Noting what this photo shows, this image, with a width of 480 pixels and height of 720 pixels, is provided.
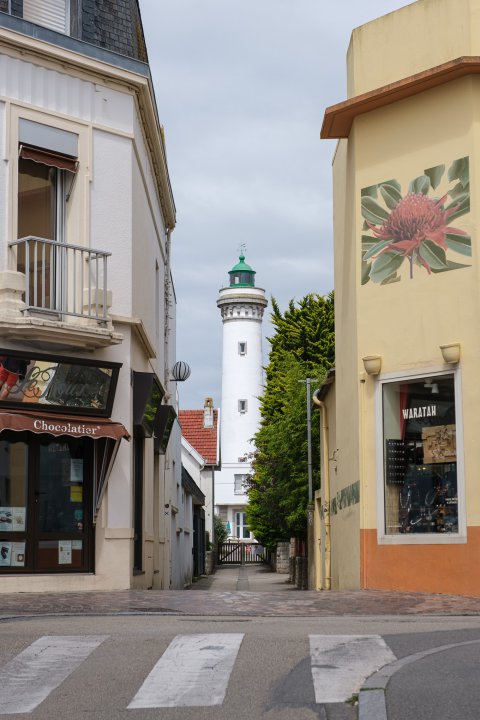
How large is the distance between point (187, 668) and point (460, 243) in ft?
32.0

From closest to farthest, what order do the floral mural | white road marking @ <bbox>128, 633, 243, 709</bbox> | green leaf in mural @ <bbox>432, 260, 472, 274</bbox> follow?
white road marking @ <bbox>128, 633, 243, 709</bbox>, green leaf in mural @ <bbox>432, 260, 472, 274</bbox>, the floral mural

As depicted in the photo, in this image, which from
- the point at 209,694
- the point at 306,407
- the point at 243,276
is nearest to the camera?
the point at 209,694

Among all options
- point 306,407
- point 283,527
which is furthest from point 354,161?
point 283,527

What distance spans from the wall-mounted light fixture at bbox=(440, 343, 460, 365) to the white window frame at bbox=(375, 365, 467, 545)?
0.49 ft

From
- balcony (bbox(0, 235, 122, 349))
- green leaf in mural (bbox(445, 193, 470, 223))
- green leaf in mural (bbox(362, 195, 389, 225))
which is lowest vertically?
balcony (bbox(0, 235, 122, 349))

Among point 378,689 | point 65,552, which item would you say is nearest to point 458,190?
point 65,552

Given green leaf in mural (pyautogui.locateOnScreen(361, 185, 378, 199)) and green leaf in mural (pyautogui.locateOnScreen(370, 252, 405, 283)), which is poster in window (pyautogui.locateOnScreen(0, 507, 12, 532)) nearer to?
green leaf in mural (pyautogui.locateOnScreen(370, 252, 405, 283))

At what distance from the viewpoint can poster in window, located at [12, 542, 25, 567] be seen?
1669 cm

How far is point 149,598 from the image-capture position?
1528 centimetres

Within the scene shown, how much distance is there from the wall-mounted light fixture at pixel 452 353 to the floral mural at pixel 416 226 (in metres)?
1.14

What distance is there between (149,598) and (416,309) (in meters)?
5.59

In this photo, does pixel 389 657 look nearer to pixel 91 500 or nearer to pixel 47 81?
pixel 91 500

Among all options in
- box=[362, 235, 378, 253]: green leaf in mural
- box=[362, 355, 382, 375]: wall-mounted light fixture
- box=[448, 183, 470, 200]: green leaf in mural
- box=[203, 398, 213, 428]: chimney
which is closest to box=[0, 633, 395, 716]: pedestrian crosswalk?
box=[362, 355, 382, 375]: wall-mounted light fixture

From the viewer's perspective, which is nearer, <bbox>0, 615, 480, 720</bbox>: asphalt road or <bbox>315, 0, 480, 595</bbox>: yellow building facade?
<bbox>0, 615, 480, 720</bbox>: asphalt road
